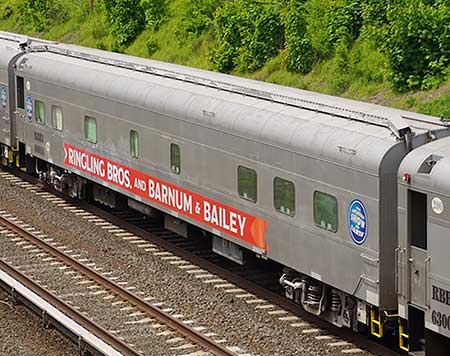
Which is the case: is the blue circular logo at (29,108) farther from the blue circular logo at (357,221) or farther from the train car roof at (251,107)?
the blue circular logo at (357,221)

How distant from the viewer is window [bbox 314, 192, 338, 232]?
14.8 meters

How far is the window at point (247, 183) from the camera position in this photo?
16802mm

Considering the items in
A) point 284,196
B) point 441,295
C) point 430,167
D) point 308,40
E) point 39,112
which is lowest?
point 441,295

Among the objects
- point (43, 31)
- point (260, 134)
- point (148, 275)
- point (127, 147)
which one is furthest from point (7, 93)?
point (43, 31)

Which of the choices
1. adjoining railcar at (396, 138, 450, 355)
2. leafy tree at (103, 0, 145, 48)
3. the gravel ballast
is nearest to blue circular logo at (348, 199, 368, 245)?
adjoining railcar at (396, 138, 450, 355)

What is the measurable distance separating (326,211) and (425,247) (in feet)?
6.55

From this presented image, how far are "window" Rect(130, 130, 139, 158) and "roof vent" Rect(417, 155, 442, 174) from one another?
8.40 metres

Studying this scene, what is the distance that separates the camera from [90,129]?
22.7 m

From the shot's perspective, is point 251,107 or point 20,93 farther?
point 20,93

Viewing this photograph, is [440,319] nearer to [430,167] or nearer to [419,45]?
[430,167]

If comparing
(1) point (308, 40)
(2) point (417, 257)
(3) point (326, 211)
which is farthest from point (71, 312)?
(1) point (308, 40)

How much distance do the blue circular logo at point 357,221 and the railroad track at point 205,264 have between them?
157 centimetres

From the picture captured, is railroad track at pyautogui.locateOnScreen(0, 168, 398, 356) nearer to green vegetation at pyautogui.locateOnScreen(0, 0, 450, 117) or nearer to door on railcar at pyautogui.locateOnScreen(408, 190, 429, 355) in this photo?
door on railcar at pyautogui.locateOnScreen(408, 190, 429, 355)

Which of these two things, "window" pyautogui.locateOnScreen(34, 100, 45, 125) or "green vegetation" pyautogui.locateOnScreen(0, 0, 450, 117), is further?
"green vegetation" pyautogui.locateOnScreen(0, 0, 450, 117)
